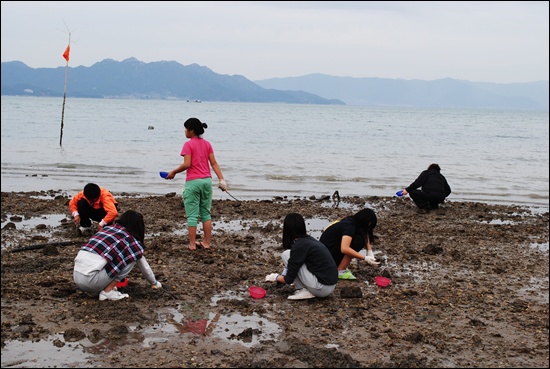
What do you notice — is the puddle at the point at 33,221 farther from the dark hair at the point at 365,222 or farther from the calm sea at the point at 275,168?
the dark hair at the point at 365,222

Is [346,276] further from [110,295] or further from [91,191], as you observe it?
[91,191]

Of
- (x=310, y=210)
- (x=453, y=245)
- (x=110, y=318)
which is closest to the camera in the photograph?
(x=110, y=318)

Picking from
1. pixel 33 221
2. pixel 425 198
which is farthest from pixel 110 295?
pixel 425 198

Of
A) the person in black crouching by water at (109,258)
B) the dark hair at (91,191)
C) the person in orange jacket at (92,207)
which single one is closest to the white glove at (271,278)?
the person in black crouching by water at (109,258)

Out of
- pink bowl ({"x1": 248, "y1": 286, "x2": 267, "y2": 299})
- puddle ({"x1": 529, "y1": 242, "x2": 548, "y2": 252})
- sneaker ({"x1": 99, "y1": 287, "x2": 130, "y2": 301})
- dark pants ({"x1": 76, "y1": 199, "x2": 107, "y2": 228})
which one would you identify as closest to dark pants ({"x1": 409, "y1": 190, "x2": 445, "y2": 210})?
puddle ({"x1": 529, "y1": 242, "x2": 548, "y2": 252})

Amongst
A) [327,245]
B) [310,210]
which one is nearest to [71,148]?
[310,210]

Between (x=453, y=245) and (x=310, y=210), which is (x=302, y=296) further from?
(x=310, y=210)

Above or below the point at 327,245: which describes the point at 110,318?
→ below

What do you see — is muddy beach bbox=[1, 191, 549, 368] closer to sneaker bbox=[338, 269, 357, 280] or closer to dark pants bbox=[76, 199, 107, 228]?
sneaker bbox=[338, 269, 357, 280]

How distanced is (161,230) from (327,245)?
398cm

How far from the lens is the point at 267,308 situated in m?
6.82

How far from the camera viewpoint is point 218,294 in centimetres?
725

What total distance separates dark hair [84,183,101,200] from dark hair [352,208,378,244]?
3658 mm

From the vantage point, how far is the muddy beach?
18.0 feet
